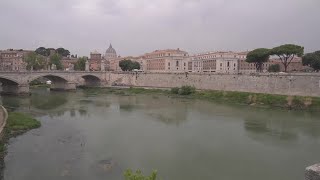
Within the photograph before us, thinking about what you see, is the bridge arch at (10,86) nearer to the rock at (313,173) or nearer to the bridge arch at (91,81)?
the bridge arch at (91,81)

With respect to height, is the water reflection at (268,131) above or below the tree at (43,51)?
below

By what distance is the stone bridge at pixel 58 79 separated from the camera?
108ft

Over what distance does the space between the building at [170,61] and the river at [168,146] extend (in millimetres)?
48596

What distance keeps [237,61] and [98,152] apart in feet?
191

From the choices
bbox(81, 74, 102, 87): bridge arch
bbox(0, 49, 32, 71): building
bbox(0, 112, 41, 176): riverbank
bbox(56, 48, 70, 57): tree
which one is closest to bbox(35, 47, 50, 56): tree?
bbox(56, 48, 70, 57): tree

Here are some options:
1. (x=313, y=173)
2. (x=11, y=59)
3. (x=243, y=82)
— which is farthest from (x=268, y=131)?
(x=11, y=59)

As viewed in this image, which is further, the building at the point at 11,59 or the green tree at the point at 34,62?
the building at the point at 11,59

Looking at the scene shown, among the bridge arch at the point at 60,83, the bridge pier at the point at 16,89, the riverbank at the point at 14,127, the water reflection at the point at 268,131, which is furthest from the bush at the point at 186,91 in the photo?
the riverbank at the point at 14,127

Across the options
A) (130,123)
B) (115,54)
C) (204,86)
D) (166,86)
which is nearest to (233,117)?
(130,123)

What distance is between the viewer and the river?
33.1 feet

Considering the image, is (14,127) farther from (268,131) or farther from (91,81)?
(91,81)

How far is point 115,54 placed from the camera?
374ft

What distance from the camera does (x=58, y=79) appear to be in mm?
41812

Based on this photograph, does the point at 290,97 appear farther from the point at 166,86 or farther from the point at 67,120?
the point at 166,86
